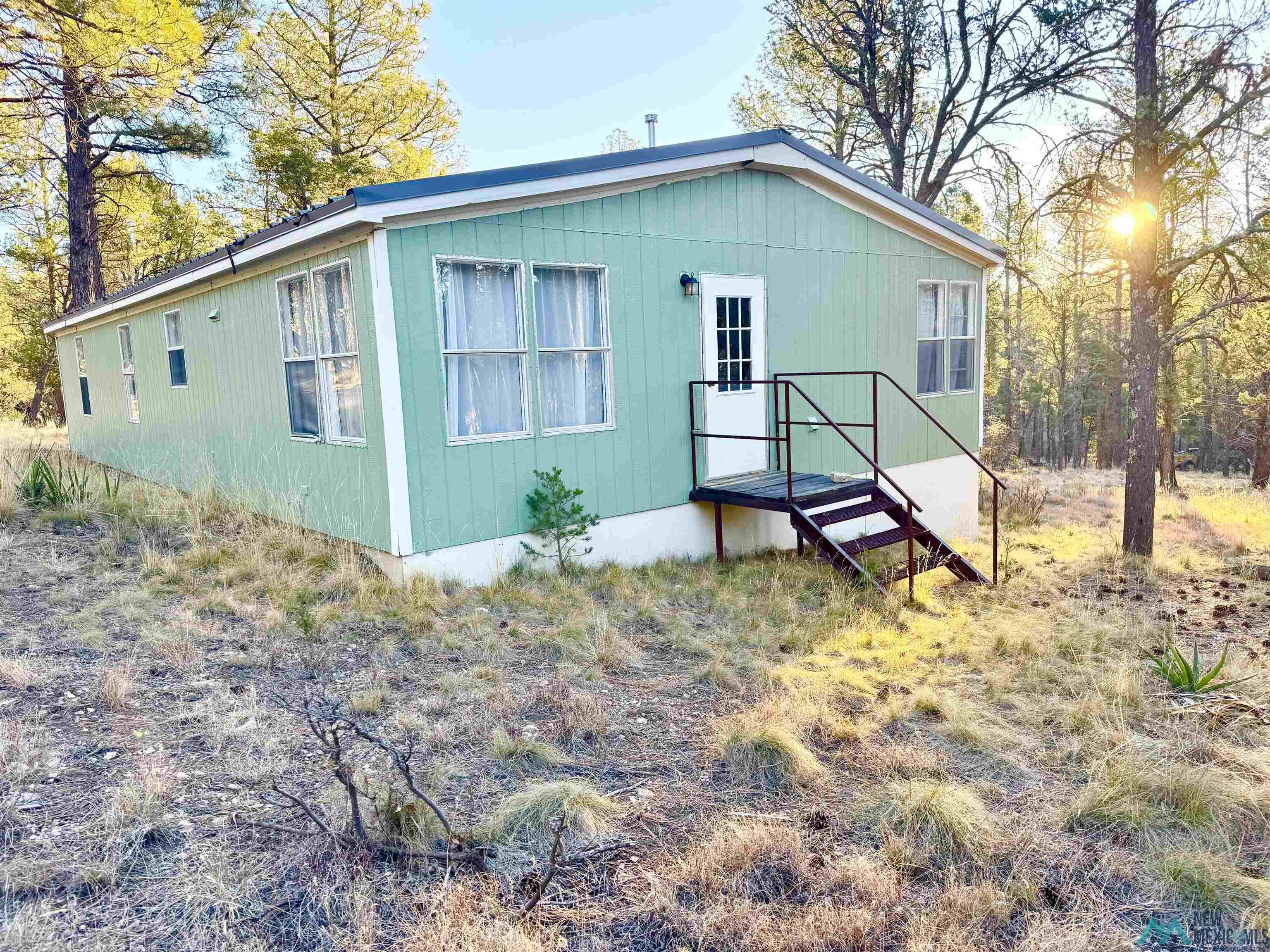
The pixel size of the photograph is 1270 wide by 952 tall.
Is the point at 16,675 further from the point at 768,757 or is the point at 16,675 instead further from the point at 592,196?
the point at 592,196

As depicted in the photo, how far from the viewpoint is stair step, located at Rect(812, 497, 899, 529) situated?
22.9 ft

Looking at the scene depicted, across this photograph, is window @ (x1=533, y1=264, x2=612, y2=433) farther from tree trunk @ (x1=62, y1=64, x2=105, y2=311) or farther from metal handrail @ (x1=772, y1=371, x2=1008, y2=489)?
tree trunk @ (x1=62, y1=64, x2=105, y2=311)

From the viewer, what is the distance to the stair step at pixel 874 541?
6902 millimetres

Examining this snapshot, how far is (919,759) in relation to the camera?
11.9ft

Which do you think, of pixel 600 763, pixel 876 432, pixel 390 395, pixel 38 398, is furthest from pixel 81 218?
pixel 600 763

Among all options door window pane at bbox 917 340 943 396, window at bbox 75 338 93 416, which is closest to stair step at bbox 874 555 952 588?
door window pane at bbox 917 340 943 396

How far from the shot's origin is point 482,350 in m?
6.26

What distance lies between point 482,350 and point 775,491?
2.86m

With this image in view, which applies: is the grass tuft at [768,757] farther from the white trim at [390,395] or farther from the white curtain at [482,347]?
the white curtain at [482,347]

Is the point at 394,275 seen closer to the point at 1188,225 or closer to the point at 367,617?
the point at 367,617

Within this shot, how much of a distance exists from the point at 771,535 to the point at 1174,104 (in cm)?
608

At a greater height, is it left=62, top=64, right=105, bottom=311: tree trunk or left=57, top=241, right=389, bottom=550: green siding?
left=62, top=64, right=105, bottom=311: tree trunk

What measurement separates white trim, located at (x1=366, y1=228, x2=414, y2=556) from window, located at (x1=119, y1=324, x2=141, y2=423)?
23.7 ft

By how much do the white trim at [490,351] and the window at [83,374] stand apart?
33.5 ft
